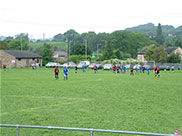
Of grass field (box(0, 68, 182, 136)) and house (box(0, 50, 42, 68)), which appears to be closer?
grass field (box(0, 68, 182, 136))

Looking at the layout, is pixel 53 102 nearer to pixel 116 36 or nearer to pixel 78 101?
pixel 78 101

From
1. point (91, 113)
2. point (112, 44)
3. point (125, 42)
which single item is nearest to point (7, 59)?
point (91, 113)

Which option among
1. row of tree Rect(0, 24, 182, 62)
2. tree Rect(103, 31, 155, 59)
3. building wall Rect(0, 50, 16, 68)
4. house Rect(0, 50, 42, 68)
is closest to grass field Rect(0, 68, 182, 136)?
building wall Rect(0, 50, 16, 68)

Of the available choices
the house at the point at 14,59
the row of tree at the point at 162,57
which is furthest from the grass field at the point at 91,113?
the row of tree at the point at 162,57

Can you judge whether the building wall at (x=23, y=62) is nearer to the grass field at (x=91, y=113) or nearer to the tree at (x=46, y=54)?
the tree at (x=46, y=54)

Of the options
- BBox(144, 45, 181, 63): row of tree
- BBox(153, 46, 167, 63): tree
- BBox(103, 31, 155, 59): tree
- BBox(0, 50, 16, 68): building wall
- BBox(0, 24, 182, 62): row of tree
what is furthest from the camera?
BBox(103, 31, 155, 59): tree

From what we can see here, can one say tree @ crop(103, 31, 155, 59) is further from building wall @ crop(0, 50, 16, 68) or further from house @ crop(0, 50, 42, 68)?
building wall @ crop(0, 50, 16, 68)

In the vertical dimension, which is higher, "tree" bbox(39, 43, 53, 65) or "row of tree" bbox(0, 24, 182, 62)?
"row of tree" bbox(0, 24, 182, 62)

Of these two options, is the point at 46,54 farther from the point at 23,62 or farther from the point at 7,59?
the point at 7,59

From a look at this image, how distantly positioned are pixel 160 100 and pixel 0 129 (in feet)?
32.9

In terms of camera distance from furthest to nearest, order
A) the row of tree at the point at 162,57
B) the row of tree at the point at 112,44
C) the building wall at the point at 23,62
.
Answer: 1. the row of tree at the point at 112,44
2. the row of tree at the point at 162,57
3. the building wall at the point at 23,62

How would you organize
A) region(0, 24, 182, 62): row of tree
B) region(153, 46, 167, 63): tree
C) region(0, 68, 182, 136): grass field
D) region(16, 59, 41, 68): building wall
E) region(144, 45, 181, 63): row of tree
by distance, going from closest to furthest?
region(0, 68, 182, 136): grass field < region(16, 59, 41, 68): building wall < region(153, 46, 167, 63): tree < region(144, 45, 181, 63): row of tree < region(0, 24, 182, 62): row of tree

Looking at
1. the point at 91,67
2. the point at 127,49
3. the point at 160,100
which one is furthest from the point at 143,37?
the point at 160,100

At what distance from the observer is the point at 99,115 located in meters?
12.4
